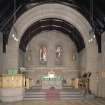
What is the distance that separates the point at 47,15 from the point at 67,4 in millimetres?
4158

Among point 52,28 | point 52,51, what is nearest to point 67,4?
point 52,28

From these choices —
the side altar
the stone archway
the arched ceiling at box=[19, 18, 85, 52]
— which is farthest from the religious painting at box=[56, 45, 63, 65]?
the side altar

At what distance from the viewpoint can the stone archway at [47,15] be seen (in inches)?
1004

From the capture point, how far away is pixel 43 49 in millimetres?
36656

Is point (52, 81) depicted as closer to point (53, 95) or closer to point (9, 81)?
point (53, 95)

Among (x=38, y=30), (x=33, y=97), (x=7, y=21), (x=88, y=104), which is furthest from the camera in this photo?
(x=38, y=30)

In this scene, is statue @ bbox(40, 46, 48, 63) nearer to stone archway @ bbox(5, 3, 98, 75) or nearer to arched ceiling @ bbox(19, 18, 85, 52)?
arched ceiling @ bbox(19, 18, 85, 52)

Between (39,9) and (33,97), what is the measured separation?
7514 millimetres

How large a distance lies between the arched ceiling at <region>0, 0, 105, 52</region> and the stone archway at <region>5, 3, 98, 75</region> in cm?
102

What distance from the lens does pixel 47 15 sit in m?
27.8

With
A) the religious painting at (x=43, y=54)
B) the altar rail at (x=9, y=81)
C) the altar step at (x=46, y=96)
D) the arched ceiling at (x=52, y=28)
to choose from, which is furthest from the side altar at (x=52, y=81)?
the religious painting at (x=43, y=54)

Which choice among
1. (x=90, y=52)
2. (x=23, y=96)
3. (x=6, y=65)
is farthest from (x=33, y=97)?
(x=90, y=52)

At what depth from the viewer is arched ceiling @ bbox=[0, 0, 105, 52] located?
20141 mm

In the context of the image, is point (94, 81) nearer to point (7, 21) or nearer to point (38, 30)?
point (7, 21)
